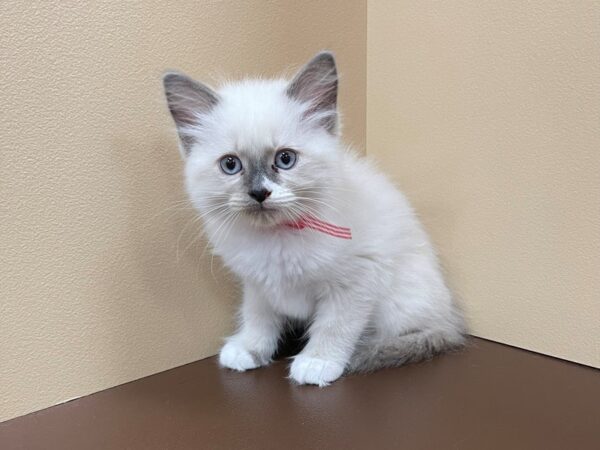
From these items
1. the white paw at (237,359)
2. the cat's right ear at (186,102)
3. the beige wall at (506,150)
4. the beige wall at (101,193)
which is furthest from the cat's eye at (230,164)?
the beige wall at (506,150)

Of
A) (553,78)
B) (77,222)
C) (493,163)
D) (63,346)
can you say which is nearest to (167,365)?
(63,346)

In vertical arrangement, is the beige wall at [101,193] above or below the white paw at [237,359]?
above

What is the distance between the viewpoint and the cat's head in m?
1.11

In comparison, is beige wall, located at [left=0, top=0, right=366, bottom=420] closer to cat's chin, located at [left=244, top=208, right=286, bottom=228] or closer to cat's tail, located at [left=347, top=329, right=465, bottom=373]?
cat's chin, located at [left=244, top=208, right=286, bottom=228]

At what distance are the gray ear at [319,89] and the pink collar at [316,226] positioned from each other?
19cm

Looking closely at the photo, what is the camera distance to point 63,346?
1.16 metres

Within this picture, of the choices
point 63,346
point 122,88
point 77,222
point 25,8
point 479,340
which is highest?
point 25,8

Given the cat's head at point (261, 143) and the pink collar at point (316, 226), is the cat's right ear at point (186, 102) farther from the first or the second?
the pink collar at point (316, 226)

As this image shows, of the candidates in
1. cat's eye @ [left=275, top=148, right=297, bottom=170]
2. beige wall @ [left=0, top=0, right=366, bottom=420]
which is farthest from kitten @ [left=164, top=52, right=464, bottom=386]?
beige wall @ [left=0, top=0, right=366, bottom=420]

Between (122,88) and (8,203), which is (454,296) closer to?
(122,88)

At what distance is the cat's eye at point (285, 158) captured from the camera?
113cm

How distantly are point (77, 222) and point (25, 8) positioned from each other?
406 millimetres

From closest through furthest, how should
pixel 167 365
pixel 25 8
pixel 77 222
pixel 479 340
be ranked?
pixel 25 8 < pixel 77 222 < pixel 167 365 < pixel 479 340

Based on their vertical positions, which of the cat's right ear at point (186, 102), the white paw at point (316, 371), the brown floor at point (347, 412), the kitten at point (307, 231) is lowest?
the brown floor at point (347, 412)
